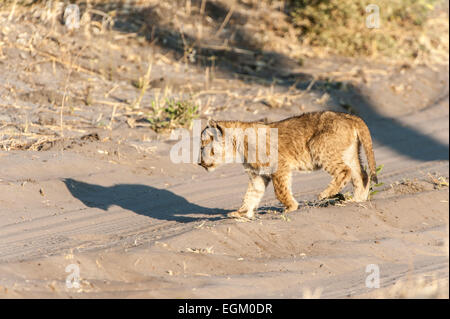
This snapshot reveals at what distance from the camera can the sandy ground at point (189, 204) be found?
6445 mm

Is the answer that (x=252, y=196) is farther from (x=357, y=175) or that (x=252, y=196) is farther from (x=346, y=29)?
(x=346, y=29)

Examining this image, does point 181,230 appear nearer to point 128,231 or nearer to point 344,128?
point 128,231

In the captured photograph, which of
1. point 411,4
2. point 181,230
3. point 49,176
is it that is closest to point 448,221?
point 181,230

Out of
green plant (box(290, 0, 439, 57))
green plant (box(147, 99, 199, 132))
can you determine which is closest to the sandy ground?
green plant (box(147, 99, 199, 132))

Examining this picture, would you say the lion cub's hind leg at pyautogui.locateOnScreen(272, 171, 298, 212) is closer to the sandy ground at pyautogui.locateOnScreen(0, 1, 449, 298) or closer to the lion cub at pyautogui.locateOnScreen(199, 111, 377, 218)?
the lion cub at pyautogui.locateOnScreen(199, 111, 377, 218)

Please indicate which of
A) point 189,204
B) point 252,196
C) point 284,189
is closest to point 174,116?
point 189,204

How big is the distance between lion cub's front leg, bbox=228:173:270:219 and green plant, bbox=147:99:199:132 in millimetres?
3907

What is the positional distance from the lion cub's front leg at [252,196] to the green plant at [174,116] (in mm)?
3907

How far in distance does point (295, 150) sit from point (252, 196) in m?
0.75

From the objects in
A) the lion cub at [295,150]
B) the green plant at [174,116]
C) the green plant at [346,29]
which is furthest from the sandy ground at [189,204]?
the green plant at [346,29]

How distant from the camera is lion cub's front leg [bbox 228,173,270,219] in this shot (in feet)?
28.1

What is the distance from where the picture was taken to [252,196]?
8609 millimetres

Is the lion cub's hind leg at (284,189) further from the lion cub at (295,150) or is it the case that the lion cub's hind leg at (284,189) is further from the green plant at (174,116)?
the green plant at (174,116)
